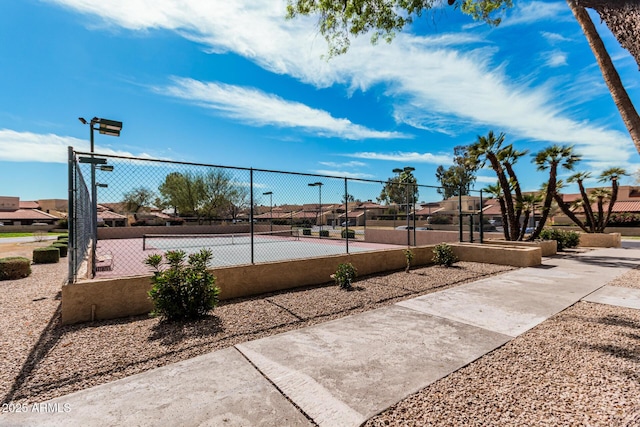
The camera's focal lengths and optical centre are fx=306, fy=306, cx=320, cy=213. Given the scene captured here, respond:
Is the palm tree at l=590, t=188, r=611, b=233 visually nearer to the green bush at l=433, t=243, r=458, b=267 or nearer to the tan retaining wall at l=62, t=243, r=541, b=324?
the tan retaining wall at l=62, t=243, r=541, b=324

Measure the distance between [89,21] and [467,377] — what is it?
10019mm

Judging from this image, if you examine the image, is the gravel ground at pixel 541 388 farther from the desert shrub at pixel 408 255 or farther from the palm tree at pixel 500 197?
the palm tree at pixel 500 197

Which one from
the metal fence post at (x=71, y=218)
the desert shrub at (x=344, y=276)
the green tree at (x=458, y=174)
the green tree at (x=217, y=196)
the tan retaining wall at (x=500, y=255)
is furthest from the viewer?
the green tree at (x=458, y=174)

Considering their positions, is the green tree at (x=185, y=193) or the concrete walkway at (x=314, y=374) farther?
the green tree at (x=185, y=193)

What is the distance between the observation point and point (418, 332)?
3.99 m

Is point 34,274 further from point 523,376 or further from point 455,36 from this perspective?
point 455,36

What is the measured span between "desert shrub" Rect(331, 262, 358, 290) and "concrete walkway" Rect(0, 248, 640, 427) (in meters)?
1.47

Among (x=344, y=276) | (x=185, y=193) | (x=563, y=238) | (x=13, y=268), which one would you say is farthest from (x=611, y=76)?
(x=185, y=193)

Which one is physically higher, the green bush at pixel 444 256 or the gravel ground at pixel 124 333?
the green bush at pixel 444 256

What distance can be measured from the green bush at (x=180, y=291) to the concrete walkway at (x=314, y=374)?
124cm

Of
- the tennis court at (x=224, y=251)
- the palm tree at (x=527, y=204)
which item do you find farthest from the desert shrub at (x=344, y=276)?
the palm tree at (x=527, y=204)

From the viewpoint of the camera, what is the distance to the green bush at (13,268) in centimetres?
762

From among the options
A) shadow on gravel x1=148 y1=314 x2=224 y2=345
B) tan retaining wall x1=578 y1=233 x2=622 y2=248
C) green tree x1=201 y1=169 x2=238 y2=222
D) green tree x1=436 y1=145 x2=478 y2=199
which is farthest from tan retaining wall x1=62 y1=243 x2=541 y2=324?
green tree x1=436 y1=145 x2=478 y2=199

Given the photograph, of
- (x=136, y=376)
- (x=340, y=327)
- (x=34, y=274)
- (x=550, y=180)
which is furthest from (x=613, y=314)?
(x=34, y=274)
